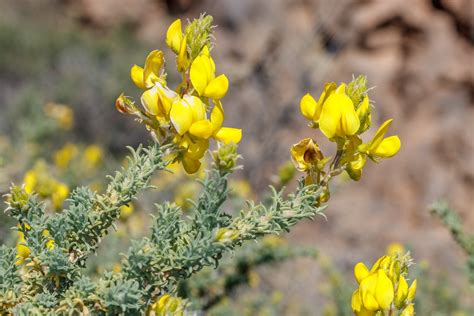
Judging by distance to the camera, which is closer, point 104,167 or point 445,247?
point 104,167

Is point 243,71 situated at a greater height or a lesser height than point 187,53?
greater

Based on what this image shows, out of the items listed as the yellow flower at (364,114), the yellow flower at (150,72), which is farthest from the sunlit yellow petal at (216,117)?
the yellow flower at (364,114)

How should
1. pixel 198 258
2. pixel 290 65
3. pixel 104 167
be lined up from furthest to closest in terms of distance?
pixel 290 65
pixel 104 167
pixel 198 258

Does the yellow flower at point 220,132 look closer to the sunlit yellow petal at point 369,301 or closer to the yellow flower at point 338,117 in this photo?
the yellow flower at point 338,117

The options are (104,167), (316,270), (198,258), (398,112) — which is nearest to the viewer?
(198,258)

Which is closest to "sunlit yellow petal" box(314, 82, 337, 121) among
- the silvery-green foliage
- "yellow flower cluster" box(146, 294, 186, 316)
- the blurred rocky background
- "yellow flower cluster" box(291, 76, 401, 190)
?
"yellow flower cluster" box(291, 76, 401, 190)

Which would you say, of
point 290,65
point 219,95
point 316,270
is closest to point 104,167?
point 316,270

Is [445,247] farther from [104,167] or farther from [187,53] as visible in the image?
[187,53]
